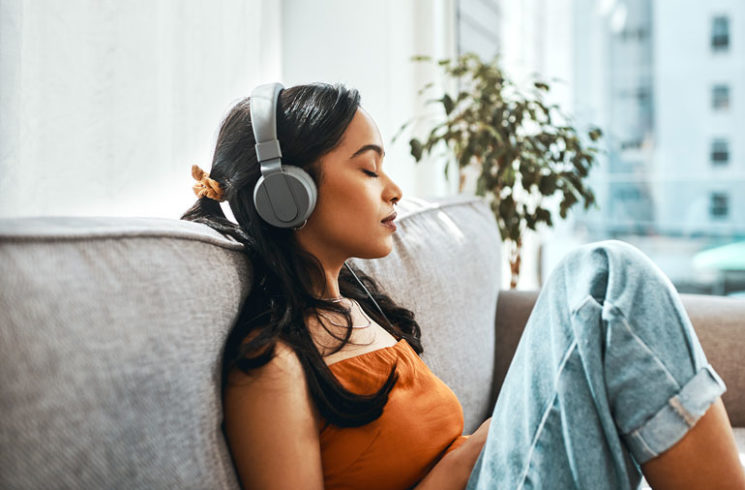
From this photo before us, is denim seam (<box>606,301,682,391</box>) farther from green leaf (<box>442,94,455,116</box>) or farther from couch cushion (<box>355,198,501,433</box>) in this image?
green leaf (<box>442,94,455,116</box>)

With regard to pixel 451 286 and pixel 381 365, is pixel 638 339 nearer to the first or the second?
pixel 381 365

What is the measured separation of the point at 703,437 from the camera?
650 mm

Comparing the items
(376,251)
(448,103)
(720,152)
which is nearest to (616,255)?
(376,251)

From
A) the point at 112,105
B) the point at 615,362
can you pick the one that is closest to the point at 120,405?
the point at 615,362

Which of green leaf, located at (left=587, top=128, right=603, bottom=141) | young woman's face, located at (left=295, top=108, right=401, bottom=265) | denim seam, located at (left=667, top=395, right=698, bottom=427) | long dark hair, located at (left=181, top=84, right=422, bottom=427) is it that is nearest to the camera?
denim seam, located at (left=667, top=395, right=698, bottom=427)

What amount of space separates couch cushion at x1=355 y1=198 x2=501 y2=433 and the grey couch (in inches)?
18.4

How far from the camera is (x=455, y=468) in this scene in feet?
2.88

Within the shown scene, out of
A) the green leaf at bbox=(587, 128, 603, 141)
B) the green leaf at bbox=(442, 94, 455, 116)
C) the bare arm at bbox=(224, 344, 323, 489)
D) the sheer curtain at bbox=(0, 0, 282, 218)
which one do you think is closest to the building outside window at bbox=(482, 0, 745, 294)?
the green leaf at bbox=(587, 128, 603, 141)

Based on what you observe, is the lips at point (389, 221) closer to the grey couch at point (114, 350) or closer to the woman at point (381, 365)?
the woman at point (381, 365)

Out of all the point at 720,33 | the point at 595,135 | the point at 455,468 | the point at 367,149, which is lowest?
the point at 455,468

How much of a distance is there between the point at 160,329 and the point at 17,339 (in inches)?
5.4

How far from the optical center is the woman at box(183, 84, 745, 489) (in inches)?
26.4

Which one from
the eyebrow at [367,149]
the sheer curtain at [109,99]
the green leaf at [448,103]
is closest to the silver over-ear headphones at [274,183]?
the eyebrow at [367,149]

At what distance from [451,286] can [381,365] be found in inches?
19.1
